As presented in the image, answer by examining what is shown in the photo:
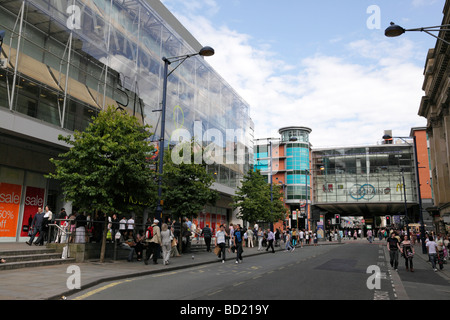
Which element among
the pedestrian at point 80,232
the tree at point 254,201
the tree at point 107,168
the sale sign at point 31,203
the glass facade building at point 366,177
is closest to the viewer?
the tree at point 107,168

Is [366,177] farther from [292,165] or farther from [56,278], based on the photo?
[56,278]

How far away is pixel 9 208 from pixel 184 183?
9.12 meters

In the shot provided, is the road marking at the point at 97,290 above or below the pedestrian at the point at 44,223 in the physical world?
below

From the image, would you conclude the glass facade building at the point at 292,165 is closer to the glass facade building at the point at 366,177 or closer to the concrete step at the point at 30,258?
the glass facade building at the point at 366,177

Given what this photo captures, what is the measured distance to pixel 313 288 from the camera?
9.89m

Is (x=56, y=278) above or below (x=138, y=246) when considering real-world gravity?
below

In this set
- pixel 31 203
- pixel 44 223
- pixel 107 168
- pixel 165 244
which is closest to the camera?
pixel 107 168

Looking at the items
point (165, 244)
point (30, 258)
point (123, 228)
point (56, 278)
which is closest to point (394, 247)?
point (165, 244)

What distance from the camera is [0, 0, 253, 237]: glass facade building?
16.8m

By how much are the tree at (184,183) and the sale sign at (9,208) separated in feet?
24.8

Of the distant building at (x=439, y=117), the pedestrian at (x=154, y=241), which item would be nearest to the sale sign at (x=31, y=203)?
the pedestrian at (x=154, y=241)

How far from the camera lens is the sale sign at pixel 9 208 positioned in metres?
17.9

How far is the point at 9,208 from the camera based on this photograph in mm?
18219

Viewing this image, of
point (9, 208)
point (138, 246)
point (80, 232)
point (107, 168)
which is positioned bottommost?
point (138, 246)
